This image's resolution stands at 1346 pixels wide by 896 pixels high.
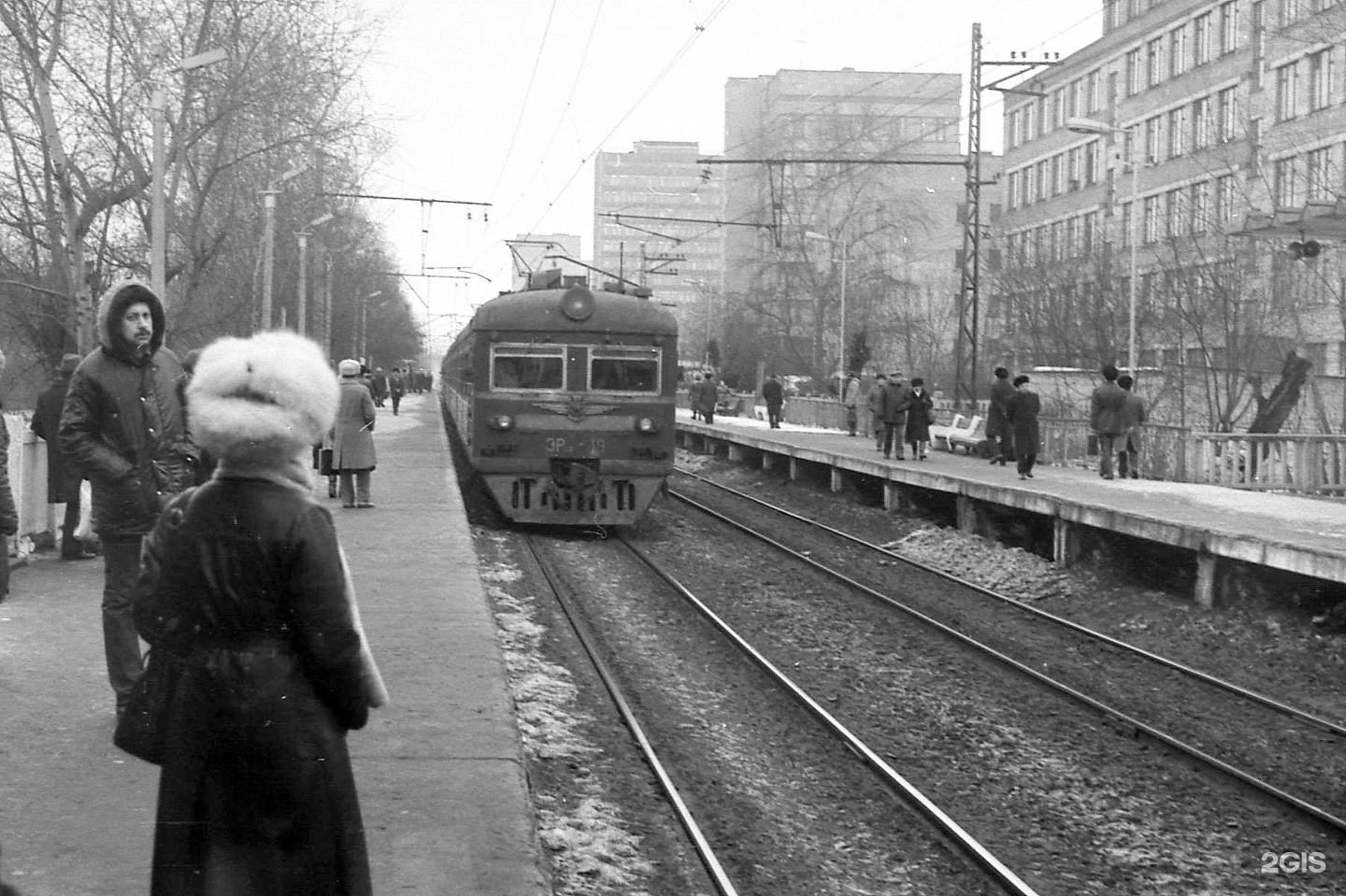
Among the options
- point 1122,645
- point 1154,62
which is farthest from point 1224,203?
point 1122,645

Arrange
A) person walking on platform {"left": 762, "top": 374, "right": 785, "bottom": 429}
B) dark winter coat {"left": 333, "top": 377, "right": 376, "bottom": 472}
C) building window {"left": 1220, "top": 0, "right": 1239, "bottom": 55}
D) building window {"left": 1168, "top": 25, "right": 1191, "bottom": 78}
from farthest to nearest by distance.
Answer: building window {"left": 1168, "top": 25, "right": 1191, "bottom": 78}
building window {"left": 1220, "top": 0, "right": 1239, "bottom": 55}
person walking on platform {"left": 762, "top": 374, "right": 785, "bottom": 429}
dark winter coat {"left": 333, "top": 377, "right": 376, "bottom": 472}

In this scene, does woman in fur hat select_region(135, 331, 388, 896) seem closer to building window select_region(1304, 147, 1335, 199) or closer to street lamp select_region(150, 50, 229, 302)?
street lamp select_region(150, 50, 229, 302)

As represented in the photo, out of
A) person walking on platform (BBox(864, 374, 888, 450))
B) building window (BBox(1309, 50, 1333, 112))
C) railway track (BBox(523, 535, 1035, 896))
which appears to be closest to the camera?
railway track (BBox(523, 535, 1035, 896))

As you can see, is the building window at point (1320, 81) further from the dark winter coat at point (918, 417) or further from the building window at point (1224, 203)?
the dark winter coat at point (918, 417)

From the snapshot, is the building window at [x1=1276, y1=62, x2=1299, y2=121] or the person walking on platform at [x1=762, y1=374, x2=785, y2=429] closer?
the person walking on platform at [x1=762, y1=374, x2=785, y2=429]

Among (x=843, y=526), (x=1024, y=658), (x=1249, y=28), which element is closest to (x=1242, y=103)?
(x=1249, y=28)

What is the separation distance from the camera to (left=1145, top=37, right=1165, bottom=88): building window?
5227 cm

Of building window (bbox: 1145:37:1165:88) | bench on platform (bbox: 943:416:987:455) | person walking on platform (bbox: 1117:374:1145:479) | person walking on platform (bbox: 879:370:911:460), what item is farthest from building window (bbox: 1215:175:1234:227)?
person walking on platform (bbox: 1117:374:1145:479)

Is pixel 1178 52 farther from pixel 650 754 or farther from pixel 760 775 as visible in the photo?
pixel 650 754

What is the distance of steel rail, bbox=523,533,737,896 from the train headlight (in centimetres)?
488

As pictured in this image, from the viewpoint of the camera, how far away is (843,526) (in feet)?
72.3

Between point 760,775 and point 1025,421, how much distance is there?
1395cm

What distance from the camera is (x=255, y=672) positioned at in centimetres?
321

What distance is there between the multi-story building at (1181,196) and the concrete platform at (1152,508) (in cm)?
324
